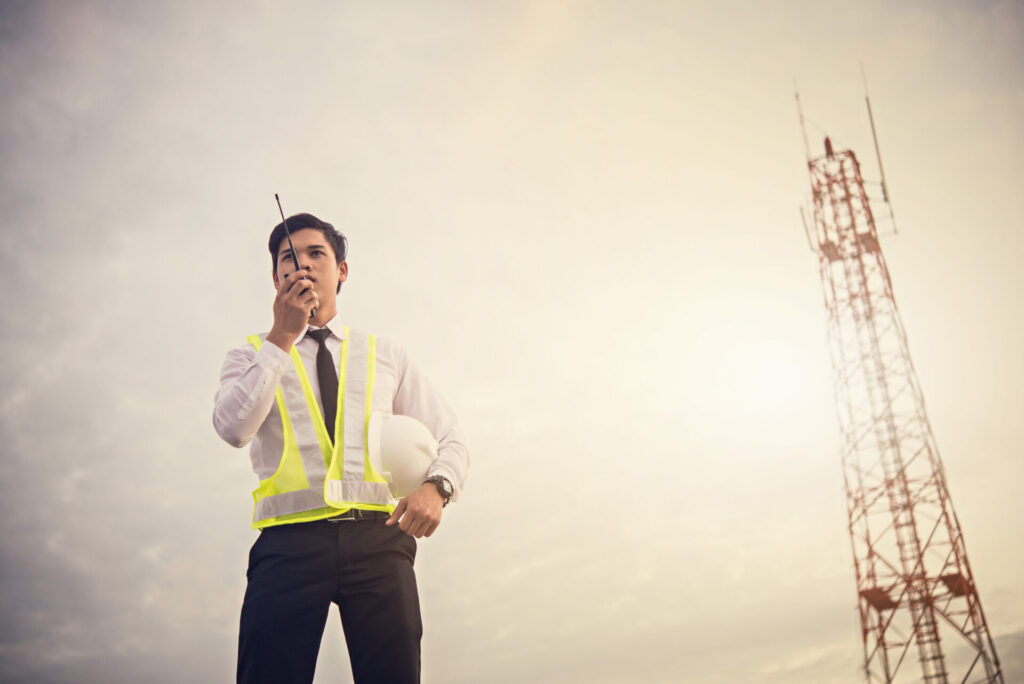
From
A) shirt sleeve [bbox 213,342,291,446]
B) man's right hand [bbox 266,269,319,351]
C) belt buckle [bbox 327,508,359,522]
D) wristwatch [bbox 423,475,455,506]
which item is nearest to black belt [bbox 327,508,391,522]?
belt buckle [bbox 327,508,359,522]

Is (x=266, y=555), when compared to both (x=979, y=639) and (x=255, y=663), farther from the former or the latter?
(x=979, y=639)

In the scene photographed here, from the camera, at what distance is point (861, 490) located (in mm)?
23125

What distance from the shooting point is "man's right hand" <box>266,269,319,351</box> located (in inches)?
116

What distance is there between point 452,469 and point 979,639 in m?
24.3

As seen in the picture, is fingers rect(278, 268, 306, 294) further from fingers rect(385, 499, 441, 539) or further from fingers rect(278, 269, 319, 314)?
fingers rect(385, 499, 441, 539)

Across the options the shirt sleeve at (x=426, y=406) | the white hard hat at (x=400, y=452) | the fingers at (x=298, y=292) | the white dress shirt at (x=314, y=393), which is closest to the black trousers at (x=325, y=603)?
the white hard hat at (x=400, y=452)

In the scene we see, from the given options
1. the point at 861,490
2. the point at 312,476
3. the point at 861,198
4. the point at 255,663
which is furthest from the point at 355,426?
the point at 861,198

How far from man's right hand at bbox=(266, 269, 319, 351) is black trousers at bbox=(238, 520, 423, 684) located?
712mm

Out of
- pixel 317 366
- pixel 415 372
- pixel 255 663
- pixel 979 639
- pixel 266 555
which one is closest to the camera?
pixel 255 663

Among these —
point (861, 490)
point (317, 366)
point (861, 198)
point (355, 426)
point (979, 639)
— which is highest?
point (861, 198)

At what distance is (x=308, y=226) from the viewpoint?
138 inches

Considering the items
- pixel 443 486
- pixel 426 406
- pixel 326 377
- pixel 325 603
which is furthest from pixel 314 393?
pixel 325 603

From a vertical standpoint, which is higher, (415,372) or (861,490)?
(861,490)

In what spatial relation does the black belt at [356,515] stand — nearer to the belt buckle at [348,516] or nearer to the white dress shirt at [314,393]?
the belt buckle at [348,516]
